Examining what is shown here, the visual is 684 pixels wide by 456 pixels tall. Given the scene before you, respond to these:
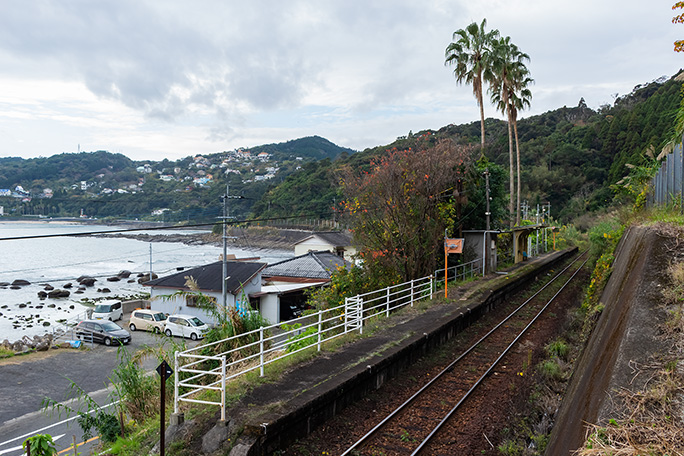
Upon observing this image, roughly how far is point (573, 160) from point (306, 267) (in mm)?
49325

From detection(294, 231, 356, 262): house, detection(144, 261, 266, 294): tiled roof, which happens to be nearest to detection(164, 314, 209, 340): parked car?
detection(144, 261, 266, 294): tiled roof

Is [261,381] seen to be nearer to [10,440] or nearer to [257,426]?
[257,426]

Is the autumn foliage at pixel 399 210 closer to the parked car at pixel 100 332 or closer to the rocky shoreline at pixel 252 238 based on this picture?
the parked car at pixel 100 332

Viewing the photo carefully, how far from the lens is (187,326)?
24.3 meters

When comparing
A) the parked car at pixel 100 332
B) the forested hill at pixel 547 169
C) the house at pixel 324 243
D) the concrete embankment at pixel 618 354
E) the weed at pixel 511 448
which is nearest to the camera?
the concrete embankment at pixel 618 354

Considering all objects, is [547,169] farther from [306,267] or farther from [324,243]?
[306,267]

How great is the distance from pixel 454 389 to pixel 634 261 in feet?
13.4

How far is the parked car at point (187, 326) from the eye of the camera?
24156mm

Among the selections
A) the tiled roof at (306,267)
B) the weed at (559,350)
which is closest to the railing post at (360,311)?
A: the weed at (559,350)

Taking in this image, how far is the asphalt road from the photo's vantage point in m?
12.7

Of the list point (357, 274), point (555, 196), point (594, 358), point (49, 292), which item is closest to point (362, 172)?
point (357, 274)

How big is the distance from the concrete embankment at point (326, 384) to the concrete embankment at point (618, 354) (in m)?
3.22

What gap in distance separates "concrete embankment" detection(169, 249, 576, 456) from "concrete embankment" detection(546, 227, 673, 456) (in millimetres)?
3223

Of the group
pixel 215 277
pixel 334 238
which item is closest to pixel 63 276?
pixel 334 238
